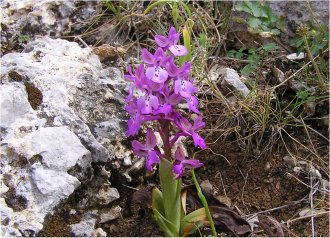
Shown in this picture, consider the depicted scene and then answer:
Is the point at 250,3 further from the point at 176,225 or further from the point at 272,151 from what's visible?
the point at 176,225

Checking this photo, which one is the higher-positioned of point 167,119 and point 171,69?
point 171,69

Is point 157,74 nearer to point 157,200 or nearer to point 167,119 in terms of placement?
point 167,119

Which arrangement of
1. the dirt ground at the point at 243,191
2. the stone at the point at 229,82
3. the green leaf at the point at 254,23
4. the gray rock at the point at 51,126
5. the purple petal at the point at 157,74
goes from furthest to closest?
the green leaf at the point at 254,23, the stone at the point at 229,82, the dirt ground at the point at 243,191, the gray rock at the point at 51,126, the purple petal at the point at 157,74

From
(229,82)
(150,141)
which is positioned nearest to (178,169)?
(150,141)

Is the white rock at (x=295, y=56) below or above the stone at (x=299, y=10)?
below

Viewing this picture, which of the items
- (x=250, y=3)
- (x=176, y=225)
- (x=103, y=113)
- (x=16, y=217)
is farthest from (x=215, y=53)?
(x=16, y=217)

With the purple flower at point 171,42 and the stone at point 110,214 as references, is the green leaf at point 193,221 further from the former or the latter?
the purple flower at point 171,42

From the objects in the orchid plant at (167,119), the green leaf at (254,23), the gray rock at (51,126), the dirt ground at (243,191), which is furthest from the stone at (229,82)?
the orchid plant at (167,119)

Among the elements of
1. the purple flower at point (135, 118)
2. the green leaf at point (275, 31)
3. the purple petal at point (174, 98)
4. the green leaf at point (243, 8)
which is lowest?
the green leaf at point (275, 31)

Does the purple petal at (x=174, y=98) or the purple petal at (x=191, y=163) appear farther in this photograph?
the purple petal at (x=191, y=163)
